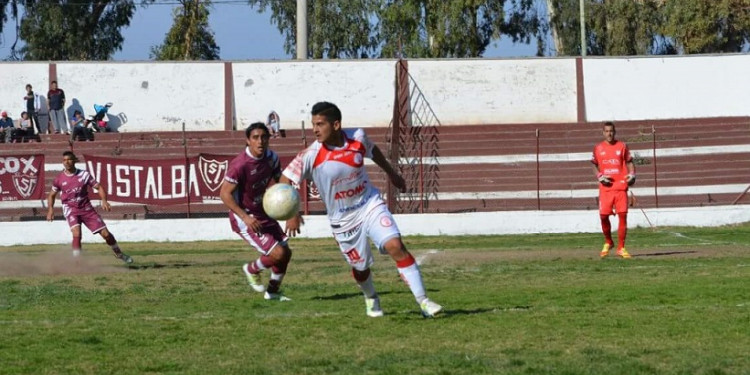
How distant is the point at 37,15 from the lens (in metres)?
59.8

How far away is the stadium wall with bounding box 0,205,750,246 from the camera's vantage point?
2984 cm

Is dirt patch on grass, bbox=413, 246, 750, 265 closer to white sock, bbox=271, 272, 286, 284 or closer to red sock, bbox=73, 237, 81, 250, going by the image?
red sock, bbox=73, 237, 81, 250

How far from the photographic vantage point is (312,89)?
41.3m

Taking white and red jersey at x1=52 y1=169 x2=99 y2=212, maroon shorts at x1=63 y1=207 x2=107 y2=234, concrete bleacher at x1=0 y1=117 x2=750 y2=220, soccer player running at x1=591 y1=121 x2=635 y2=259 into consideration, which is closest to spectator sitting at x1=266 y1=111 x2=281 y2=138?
concrete bleacher at x1=0 y1=117 x2=750 y2=220

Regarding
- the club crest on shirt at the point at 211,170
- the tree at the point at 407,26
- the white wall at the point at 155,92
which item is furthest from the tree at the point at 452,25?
the club crest on shirt at the point at 211,170

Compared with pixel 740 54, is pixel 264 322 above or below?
below

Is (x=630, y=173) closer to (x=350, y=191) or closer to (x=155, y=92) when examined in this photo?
(x=350, y=191)

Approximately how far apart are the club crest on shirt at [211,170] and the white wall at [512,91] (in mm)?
12342

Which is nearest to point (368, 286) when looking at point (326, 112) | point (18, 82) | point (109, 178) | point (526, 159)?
point (326, 112)

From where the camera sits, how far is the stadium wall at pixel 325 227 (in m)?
29.8

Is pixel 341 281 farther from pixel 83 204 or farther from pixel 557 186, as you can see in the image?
pixel 557 186

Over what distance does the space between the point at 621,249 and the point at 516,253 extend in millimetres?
2527

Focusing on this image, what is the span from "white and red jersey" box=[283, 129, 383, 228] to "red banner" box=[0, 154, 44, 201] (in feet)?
70.9

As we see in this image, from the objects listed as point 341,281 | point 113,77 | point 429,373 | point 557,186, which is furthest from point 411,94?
point 429,373
